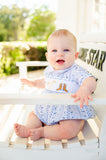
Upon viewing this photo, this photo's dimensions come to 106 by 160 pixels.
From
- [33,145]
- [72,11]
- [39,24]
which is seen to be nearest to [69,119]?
[33,145]

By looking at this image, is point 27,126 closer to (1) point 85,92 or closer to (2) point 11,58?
(1) point 85,92

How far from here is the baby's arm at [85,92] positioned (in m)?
1.03

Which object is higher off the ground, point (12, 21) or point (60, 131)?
point (60, 131)

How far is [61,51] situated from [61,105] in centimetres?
35

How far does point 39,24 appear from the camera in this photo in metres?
21.4

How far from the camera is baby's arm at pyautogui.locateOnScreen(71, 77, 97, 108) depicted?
40.4 inches

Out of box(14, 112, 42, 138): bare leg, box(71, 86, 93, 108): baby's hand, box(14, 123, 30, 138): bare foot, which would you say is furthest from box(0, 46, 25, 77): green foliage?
box(71, 86, 93, 108): baby's hand

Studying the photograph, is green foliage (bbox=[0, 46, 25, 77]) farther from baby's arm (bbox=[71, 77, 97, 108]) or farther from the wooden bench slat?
baby's arm (bbox=[71, 77, 97, 108])

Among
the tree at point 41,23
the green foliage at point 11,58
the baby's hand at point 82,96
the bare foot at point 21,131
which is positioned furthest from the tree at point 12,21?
the baby's hand at point 82,96

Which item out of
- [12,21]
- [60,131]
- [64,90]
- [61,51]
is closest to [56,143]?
[60,131]

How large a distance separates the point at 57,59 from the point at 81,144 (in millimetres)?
551

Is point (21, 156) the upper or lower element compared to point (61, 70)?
lower

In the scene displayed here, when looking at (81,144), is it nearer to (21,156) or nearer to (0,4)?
(21,156)

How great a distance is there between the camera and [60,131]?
4.22 feet
